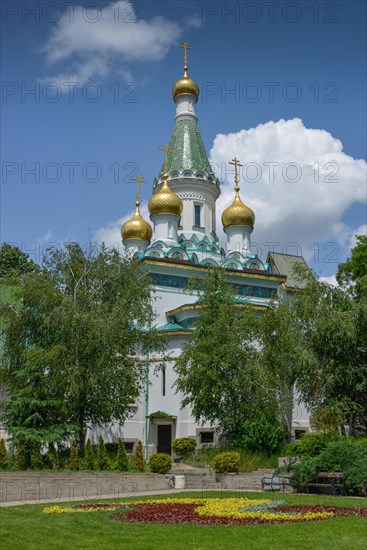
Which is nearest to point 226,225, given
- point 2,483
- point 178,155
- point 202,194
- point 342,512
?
point 202,194

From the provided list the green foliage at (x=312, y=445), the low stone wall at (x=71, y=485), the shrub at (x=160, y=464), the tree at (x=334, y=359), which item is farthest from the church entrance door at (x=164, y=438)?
the green foliage at (x=312, y=445)

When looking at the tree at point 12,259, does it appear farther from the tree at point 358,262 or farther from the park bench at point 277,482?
the park bench at point 277,482

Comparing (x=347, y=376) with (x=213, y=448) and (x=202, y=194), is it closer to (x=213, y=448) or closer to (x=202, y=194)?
(x=213, y=448)

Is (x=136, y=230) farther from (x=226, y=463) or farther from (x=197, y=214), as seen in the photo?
(x=226, y=463)

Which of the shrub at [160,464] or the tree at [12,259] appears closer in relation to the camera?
the shrub at [160,464]

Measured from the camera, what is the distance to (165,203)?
1387 inches

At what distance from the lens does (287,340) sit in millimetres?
22656

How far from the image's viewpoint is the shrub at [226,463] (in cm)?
1931

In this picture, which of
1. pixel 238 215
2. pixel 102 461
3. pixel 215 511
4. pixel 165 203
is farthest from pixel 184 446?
pixel 238 215

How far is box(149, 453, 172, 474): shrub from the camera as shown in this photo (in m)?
19.4

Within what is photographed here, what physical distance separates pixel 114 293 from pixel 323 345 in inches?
323

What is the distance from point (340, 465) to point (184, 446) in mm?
11355

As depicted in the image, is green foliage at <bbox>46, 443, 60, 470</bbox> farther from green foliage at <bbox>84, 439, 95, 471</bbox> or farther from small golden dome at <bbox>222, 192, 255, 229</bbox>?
small golden dome at <bbox>222, 192, 255, 229</bbox>

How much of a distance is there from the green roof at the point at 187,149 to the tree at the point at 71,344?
17.8 meters
